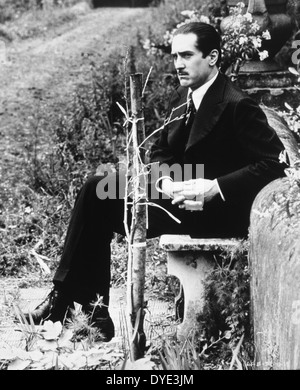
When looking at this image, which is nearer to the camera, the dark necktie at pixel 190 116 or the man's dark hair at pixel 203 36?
the man's dark hair at pixel 203 36

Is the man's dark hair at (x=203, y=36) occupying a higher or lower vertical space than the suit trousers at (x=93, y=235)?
higher

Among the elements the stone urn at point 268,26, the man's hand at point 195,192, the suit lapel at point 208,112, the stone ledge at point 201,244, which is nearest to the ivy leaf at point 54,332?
the stone ledge at point 201,244

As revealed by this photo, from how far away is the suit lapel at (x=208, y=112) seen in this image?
4.23 m

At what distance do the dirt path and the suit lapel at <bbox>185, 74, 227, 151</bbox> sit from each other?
152 inches

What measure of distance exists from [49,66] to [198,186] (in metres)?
7.15

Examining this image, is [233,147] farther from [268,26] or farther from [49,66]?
[49,66]

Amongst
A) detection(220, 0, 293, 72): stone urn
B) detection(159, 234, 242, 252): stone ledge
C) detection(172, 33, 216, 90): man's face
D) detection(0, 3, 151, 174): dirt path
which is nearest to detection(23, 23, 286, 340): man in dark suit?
detection(172, 33, 216, 90): man's face

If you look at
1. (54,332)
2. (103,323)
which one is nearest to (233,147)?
(103,323)

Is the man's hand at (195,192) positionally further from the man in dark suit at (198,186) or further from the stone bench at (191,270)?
the stone bench at (191,270)

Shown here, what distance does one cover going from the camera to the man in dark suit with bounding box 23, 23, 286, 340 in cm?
Result: 411

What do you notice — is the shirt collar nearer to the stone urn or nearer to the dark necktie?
the dark necktie

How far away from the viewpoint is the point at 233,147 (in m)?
4.26

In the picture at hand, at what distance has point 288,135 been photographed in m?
5.12
